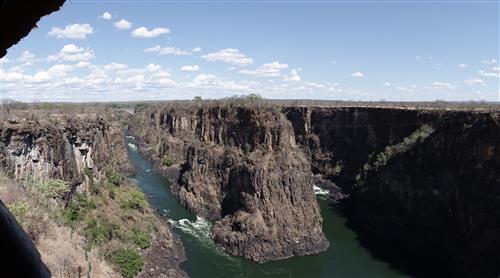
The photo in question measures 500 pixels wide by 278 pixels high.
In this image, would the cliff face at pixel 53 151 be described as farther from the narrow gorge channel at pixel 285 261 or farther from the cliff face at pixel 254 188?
the cliff face at pixel 254 188

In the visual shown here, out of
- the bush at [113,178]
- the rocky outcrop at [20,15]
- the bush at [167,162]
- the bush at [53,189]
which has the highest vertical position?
the rocky outcrop at [20,15]

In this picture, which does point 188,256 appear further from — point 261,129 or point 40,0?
point 40,0

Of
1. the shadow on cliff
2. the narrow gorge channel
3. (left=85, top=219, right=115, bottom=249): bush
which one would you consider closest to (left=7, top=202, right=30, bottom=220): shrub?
(left=85, top=219, right=115, bottom=249): bush

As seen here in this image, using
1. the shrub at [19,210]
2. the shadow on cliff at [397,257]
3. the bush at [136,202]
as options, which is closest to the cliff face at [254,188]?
the shadow on cliff at [397,257]

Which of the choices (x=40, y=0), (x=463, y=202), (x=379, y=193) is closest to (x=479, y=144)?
(x=463, y=202)

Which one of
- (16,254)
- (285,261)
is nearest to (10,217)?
(16,254)
